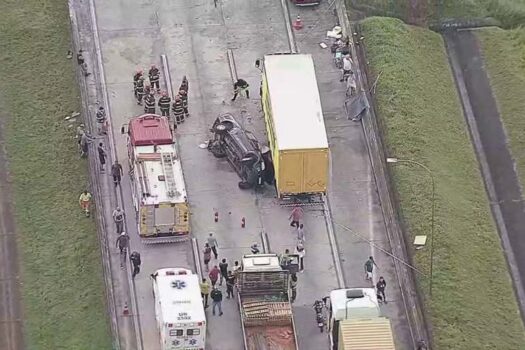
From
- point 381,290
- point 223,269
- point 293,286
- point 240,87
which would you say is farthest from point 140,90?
point 381,290

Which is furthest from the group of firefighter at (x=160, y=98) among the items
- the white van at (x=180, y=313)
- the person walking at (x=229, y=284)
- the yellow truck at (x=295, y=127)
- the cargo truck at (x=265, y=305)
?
the white van at (x=180, y=313)

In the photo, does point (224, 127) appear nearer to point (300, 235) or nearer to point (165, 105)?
point (165, 105)

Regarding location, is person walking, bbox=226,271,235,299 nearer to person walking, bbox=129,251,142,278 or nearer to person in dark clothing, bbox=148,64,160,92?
person walking, bbox=129,251,142,278

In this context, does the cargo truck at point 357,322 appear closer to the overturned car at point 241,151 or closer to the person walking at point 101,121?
the overturned car at point 241,151

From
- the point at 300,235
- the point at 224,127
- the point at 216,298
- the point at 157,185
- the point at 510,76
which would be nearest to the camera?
the point at 216,298

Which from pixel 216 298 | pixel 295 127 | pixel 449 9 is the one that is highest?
pixel 449 9

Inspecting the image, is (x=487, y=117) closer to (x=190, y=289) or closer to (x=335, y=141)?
(x=335, y=141)

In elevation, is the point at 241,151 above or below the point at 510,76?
below
